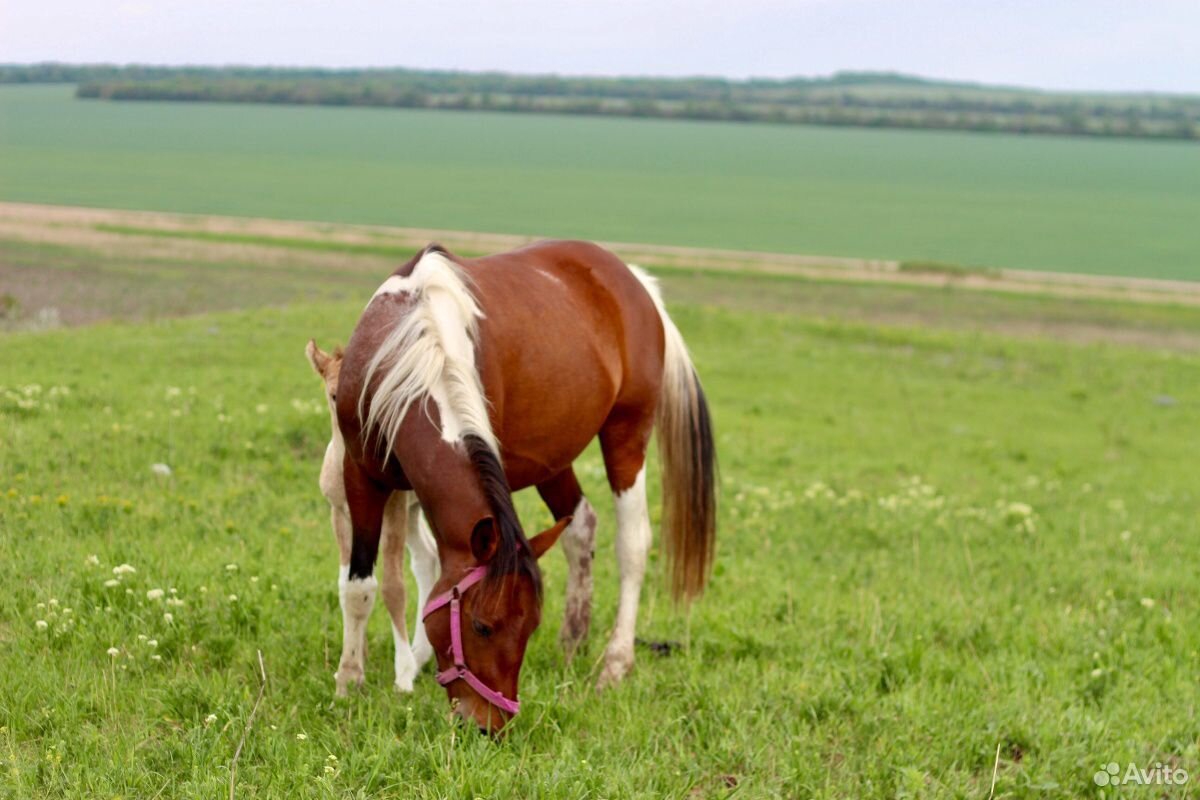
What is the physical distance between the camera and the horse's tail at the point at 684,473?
671 centimetres

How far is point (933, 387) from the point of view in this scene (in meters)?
21.0

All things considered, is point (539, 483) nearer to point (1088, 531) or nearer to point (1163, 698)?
point (1163, 698)

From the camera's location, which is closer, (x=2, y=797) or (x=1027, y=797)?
(x=2, y=797)

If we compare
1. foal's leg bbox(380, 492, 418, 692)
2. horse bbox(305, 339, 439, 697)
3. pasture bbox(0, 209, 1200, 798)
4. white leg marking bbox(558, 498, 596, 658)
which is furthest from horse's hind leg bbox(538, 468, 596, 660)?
foal's leg bbox(380, 492, 418, 692)

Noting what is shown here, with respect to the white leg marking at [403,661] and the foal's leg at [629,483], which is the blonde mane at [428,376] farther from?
the foal's leg at [629,483]

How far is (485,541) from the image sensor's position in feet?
14.3

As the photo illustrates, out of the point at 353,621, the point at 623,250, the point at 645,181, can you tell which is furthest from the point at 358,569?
the point at 645,181

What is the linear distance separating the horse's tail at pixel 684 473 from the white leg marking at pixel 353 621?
6.99 ft

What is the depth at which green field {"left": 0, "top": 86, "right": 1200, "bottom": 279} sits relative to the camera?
51.9 metres

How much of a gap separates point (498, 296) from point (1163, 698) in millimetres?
3917

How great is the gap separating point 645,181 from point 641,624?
71.3 metres

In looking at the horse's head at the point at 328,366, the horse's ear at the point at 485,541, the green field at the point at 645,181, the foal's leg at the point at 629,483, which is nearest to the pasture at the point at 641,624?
the foal's leg at the point at 629,483

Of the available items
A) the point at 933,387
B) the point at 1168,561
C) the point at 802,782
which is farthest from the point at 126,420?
the point at 933,387

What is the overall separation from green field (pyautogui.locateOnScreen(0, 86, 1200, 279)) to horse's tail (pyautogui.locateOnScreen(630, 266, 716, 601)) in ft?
138
